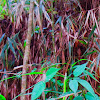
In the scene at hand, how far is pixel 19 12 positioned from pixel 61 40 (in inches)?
21.8

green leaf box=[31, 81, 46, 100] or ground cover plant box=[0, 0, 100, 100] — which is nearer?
green leaf box=[31, 81, 46, 100]

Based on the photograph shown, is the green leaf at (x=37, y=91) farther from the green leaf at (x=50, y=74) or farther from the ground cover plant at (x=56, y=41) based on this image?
the ground cover plant at (x=56, y=41)

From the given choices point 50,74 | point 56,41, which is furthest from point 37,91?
point 56,41

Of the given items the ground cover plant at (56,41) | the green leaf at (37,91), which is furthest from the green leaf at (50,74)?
the ground cover plant at (56,41)

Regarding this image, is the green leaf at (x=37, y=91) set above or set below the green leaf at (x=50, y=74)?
below

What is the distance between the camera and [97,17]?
1050 millimetres

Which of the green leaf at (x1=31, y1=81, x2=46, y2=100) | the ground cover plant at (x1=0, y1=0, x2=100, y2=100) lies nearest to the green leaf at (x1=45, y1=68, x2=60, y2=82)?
the green leaf at (x1=31, y1=81, x2=46, y2=100)

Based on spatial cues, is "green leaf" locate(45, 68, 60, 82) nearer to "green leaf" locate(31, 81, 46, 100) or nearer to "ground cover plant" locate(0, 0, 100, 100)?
"green leaf" locate(31, 81, 46, 100)

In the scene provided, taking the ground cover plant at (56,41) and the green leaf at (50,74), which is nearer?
the green leaf at (50,74)

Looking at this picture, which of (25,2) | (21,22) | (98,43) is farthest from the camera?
(21,22)

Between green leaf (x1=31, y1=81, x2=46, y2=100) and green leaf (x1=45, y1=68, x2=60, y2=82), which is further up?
green leaf (x1=45, y1=68, x2=60, y2=82)

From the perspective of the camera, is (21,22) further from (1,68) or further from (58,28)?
(1,68)

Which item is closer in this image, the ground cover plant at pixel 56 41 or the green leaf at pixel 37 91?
the green leaf at pixel 37 91

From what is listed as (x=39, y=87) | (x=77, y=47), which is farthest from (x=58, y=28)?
(x=39, y=87)
